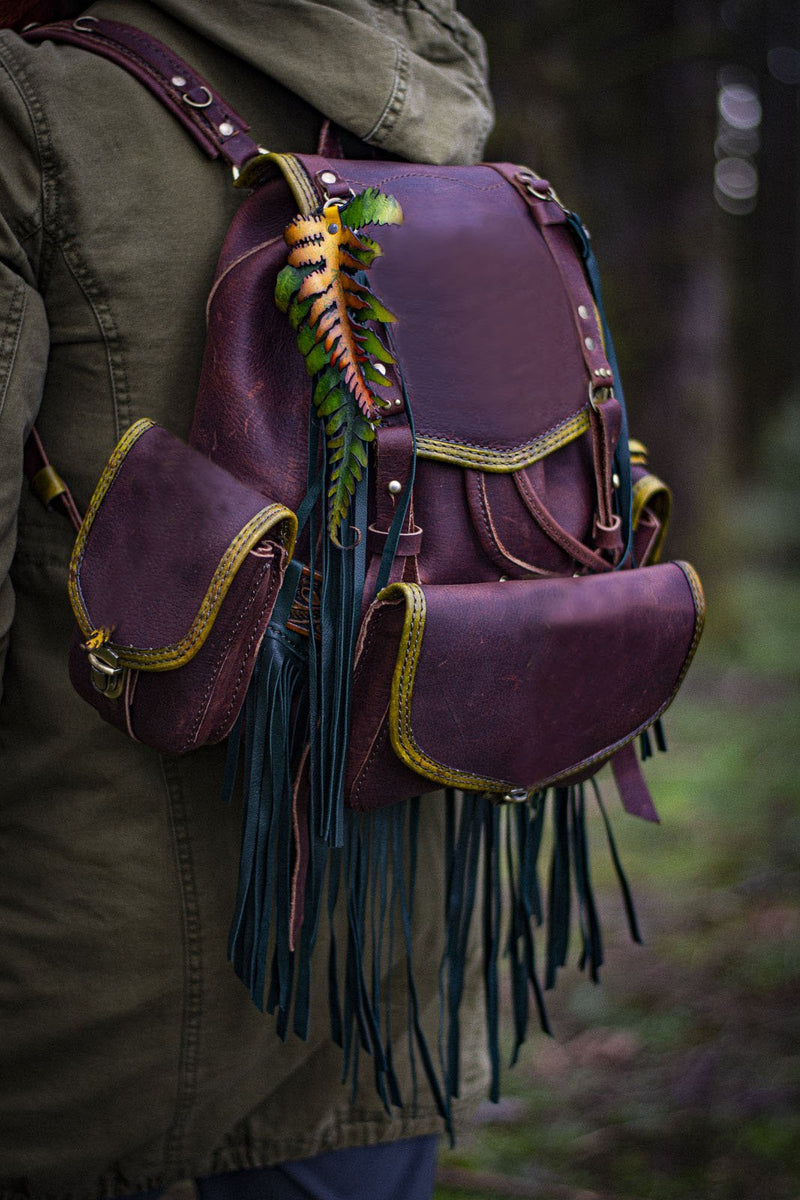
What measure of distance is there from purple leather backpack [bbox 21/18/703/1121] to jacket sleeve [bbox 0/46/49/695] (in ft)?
0.29

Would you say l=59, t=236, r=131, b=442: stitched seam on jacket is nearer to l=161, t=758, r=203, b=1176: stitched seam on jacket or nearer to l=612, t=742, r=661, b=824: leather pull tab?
l=161, t=758, r=203, b=1176: stitched seam on jacket

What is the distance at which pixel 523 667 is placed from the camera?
994 millimetres

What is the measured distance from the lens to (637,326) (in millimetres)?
4891

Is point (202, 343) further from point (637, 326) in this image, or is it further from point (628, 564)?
point (637, 326)

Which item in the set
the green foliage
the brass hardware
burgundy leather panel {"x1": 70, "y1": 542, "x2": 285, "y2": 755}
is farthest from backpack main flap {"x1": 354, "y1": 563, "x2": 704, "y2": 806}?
the green foliage

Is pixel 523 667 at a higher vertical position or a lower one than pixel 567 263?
lower

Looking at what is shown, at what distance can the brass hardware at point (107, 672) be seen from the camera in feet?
3.10

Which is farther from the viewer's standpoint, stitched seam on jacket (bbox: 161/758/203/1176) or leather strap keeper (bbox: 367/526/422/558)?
stitched seam on jacket (bbox: 161/758/203/1176)

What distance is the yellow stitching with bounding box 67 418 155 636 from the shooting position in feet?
3.15

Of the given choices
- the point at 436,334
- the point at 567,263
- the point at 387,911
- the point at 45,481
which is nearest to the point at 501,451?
the point at 436,334

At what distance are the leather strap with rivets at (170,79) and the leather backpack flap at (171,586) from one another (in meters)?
0.29

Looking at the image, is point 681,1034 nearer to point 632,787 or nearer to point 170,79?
point 632,787

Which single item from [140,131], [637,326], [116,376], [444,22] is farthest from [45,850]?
[637,326]

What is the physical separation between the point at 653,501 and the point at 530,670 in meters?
0.35
